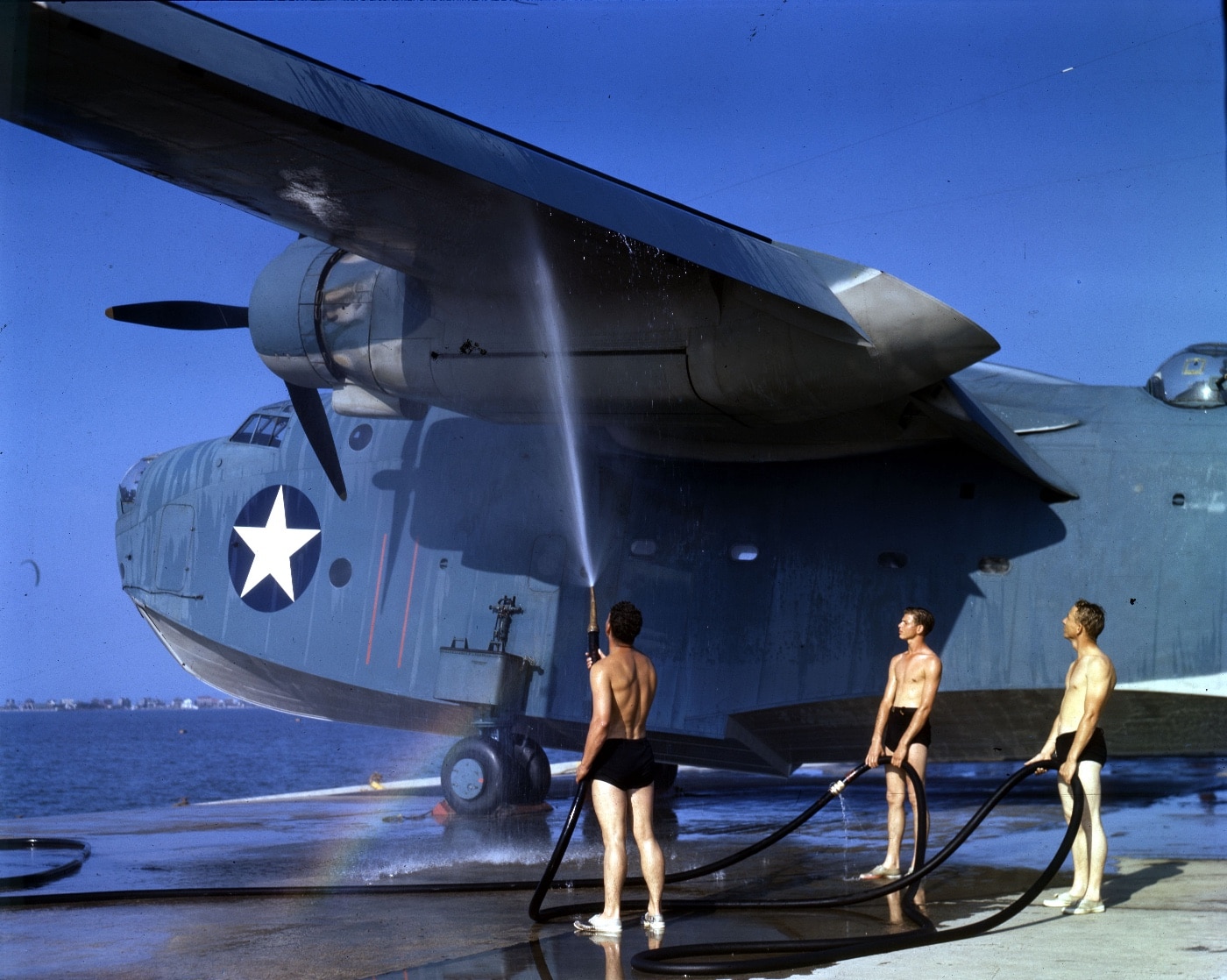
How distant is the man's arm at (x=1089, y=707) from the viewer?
6566 mm

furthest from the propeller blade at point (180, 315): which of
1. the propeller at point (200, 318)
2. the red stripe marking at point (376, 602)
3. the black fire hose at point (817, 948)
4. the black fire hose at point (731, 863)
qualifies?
the black fire hose at point (817, 948)

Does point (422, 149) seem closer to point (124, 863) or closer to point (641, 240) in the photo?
point (641, 240)

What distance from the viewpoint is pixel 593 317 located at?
898 centimetres

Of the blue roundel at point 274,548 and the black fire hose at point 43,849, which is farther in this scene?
the blue roundel at point 274,548

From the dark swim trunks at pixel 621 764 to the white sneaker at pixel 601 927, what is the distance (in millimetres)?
665

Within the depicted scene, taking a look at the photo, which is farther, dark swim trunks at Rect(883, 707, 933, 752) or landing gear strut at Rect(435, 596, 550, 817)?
landing gear strut at Rect(435, 596, 550, 817)

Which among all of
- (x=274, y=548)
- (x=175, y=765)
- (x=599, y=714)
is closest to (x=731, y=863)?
(x=599, y=714)

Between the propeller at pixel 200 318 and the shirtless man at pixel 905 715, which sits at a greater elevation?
the propeller at pixel 200 318

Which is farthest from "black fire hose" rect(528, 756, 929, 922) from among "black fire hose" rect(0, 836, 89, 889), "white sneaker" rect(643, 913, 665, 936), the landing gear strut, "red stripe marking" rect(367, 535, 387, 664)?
"red stripe marking" rect(367, 535, 387, 664)

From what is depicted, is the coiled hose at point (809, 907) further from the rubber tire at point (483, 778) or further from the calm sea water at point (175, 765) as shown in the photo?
the calm sea water at point (175, 765)

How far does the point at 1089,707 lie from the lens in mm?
6590

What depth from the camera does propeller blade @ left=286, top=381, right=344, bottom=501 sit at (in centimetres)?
1134

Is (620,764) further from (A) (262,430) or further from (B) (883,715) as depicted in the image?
(A) (262,430)

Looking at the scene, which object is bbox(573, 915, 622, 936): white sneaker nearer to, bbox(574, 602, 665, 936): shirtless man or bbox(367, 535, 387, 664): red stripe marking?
bbox(574, 602, 665, 936): shirtless man
